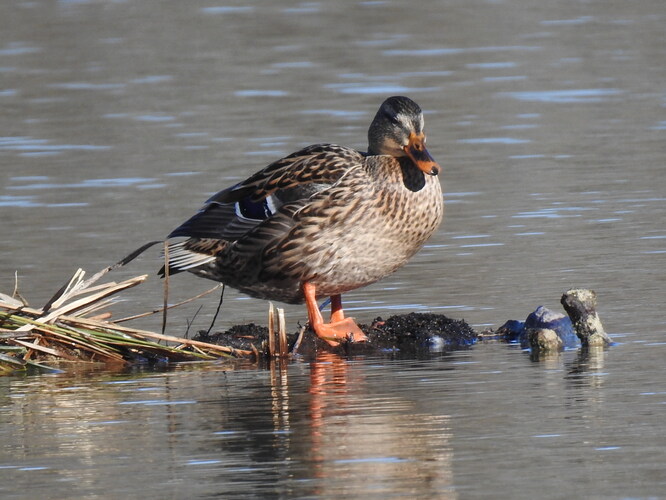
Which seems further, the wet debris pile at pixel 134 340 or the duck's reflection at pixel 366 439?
the wet debris pile at pixel 134 340

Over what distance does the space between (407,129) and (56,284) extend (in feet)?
9.82

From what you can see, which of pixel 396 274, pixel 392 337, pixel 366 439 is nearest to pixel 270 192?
pixel 392 337

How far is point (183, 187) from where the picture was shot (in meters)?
14.9

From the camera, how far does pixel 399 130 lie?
8992mm

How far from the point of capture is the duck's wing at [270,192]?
906cm

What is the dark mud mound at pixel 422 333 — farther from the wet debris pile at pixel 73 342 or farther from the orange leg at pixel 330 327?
the wet debris pile at pixel 73 342

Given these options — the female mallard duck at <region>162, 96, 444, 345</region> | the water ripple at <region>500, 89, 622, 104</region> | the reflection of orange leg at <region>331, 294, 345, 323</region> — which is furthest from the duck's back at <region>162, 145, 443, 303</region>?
the water ripple at <region>500, 89, 622, 104</region>

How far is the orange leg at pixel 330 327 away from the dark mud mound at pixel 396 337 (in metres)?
0.04

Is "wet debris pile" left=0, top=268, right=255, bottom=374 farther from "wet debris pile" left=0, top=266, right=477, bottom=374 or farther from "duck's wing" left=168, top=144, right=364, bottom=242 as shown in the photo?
"duck's wing" left=168, top=144, right=364, bottom=242

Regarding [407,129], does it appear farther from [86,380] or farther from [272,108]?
[272,108]

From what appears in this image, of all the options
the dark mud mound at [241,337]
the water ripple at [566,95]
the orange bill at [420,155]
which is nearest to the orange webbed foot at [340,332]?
the dark mud mound at [241,337]

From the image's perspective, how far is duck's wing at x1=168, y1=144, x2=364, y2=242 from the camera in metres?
9.06

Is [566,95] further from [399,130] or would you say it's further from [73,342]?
[73,342]

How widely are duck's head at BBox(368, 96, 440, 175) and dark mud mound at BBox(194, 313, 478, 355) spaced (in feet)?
2.99
